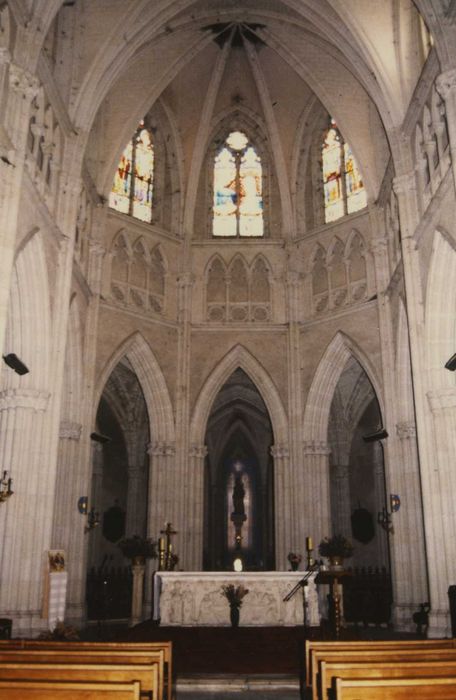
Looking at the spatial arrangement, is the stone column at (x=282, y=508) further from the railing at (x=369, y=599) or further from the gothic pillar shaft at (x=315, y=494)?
the railing at (x=369, y=599)

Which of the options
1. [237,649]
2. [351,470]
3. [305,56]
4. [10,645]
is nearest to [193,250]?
[305,56]

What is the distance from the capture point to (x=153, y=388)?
23.8 metres

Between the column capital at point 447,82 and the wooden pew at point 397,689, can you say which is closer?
the wooden pew at point 397,689

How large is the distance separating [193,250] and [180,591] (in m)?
13.7

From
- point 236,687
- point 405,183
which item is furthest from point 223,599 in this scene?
point 405,183

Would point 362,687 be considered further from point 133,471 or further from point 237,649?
point 133,471

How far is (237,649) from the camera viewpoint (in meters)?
12.6

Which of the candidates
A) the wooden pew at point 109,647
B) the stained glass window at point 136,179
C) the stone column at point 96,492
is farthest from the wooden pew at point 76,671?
the stone column at point 96,492

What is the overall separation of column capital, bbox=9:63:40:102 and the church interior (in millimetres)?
43

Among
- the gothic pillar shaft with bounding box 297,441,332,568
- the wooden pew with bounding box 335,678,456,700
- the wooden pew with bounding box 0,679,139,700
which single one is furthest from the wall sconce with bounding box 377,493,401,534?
the wooden pew with bounding box 0,679,139,700

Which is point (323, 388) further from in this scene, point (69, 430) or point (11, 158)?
point (11, 158)

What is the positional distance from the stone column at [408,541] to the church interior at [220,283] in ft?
0.20

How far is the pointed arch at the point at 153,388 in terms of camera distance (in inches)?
922

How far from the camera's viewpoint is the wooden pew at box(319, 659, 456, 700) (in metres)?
5.04
